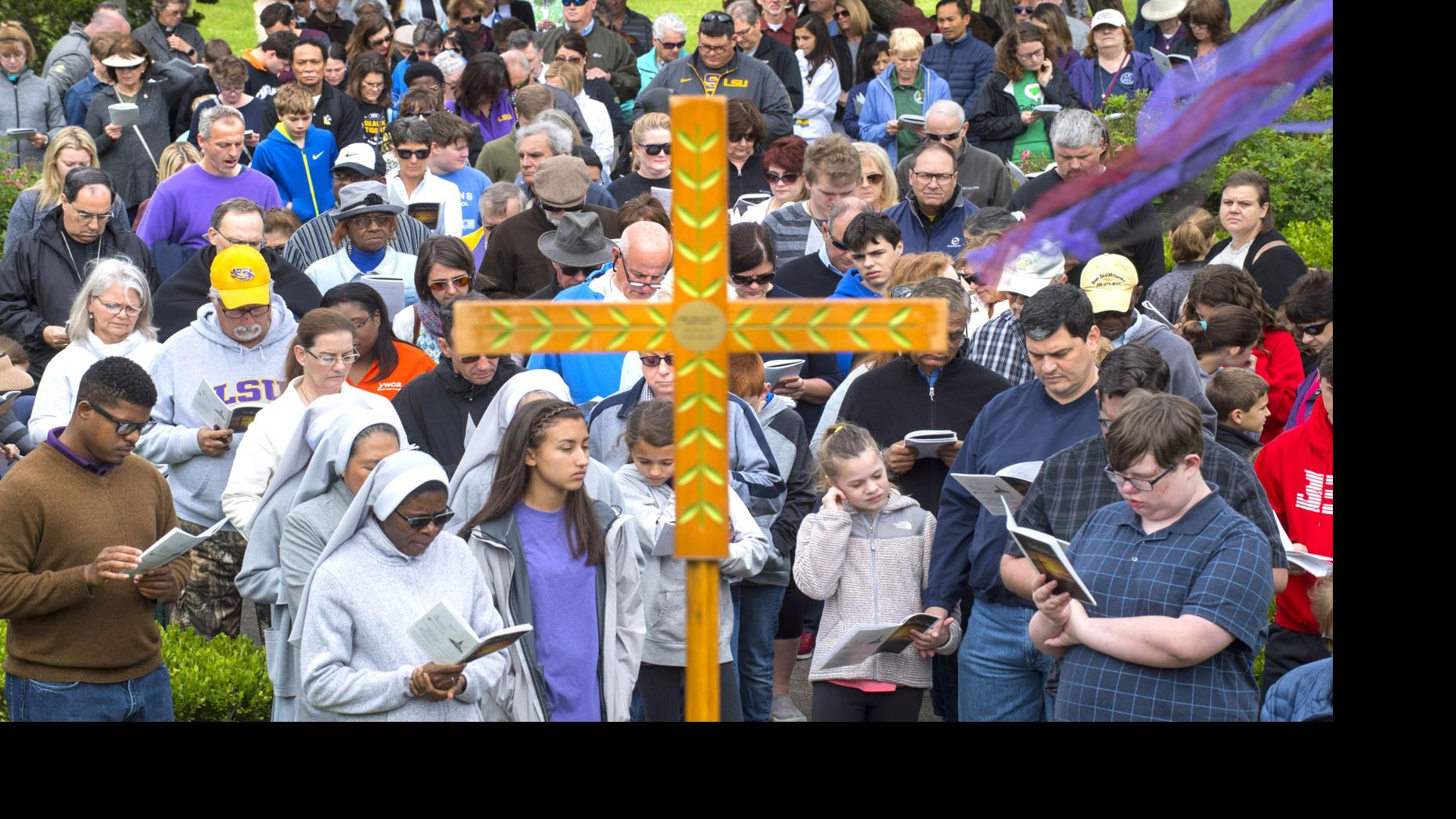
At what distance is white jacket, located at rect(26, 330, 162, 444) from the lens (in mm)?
7477

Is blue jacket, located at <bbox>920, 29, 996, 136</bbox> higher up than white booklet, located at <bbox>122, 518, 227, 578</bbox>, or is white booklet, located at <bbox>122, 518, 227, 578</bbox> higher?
blue jacket, located at <bbox>920, 29, 996, 136</bbox>

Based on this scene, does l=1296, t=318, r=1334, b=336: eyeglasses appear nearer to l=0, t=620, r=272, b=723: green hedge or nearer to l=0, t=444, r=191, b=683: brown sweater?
l=0, t=620, r=272, b=723: green hedge

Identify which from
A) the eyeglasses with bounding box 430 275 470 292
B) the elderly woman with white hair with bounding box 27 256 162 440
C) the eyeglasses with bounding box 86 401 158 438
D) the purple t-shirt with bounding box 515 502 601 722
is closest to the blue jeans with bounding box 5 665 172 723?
the eyeglasses with bounding box 86 401 158 438

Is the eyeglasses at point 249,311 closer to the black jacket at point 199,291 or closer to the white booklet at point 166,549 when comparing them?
the black jacket at point 199,291

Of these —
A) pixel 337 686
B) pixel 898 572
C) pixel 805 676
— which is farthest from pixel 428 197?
pixel 337 686

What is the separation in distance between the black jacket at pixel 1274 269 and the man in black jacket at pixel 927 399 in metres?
2.45

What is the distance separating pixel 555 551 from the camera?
5.83m

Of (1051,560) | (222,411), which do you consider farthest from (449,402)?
(1051,560)

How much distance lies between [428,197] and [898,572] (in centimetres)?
522

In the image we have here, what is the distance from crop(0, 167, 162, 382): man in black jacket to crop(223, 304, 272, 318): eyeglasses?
2.18m

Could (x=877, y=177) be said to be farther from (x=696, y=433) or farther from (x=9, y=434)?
(x=696, y=433)

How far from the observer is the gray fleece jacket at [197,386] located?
734 centimetres

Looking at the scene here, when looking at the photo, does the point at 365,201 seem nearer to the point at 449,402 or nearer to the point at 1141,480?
the point at 449,402

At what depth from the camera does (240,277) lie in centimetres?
759
